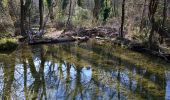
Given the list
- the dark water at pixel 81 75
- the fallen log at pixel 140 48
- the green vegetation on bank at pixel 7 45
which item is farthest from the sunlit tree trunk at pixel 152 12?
the green vegetation on bank at pixel 7 45

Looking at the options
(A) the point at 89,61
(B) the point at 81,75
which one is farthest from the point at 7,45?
(B) the point at 81,75

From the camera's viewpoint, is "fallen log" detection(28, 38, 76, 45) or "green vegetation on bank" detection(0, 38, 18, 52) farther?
Result: "fallen log" detection(28, 38, 76, 45)

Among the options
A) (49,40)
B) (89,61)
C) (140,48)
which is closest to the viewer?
(89,61)

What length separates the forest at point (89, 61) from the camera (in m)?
15.1

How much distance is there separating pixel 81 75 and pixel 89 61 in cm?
406

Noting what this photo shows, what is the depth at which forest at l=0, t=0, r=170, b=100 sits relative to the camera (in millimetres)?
15070

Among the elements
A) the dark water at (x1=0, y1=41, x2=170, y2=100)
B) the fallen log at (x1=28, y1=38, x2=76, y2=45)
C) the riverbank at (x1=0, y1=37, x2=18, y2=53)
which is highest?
the riverbank at (x1=0, y1=37, x2=18, y2=53)

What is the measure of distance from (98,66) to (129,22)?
13951mm

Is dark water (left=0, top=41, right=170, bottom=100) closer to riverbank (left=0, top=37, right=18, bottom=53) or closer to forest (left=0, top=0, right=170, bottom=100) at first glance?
forest (left=0, top=0, right=170, bottom=100)

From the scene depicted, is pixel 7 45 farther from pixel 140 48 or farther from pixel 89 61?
pixel 140 48

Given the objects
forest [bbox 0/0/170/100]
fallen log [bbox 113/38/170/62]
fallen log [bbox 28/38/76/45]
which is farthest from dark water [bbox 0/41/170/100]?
fallen log [bbox 28/38/76/45]

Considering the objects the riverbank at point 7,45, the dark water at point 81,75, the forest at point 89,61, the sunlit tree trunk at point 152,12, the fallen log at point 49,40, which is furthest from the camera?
the fallen log at point 49,40

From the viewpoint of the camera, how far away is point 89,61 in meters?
22.4

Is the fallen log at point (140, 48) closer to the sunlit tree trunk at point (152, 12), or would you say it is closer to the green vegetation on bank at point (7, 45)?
the sunlit tree trunk at point (152, 12)
